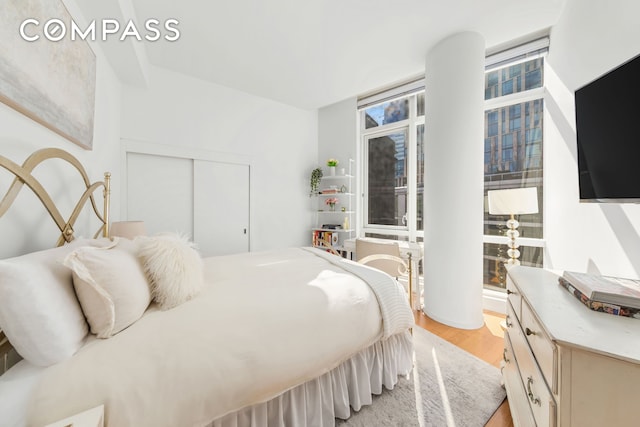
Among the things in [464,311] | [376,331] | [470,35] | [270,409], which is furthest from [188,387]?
[470,35]

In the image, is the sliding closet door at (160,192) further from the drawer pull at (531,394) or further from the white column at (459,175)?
the drawer pull at (531,394)

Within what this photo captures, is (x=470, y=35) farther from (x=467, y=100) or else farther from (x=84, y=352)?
(x=84, y=352)

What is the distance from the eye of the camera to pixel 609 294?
0.87 metres

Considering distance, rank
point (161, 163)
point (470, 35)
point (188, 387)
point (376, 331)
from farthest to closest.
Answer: point (161, 163) → point (470, 35) → point (376, 331) → point (188, 387)

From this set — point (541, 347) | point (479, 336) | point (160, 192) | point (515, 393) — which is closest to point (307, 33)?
point (160, 192)

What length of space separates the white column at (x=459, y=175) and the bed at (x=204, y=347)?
115 cm

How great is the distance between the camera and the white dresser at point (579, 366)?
0.66 meters

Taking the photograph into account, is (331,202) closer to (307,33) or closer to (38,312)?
(307,33)

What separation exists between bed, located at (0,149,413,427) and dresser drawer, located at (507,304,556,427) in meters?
0.56

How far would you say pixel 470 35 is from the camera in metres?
2.34

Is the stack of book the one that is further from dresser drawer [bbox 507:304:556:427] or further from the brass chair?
the brass chair

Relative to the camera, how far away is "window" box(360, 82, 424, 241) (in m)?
→ 3.47

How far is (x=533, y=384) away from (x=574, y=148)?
2.02m

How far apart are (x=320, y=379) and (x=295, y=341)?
366mm
